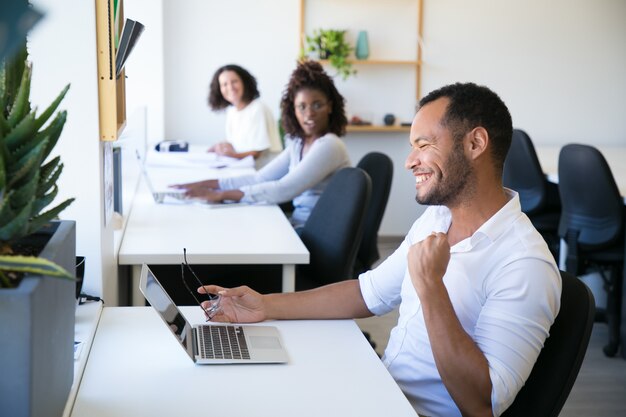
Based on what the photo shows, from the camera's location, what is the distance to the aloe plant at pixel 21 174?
101cm

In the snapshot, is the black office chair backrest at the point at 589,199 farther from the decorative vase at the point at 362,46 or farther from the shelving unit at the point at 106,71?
the shelving unit at the point at 106,71

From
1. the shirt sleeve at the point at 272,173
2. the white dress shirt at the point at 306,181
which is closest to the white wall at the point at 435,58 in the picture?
the shirt sleeve at the point at 272,173

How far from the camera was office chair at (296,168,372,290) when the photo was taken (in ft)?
8.94

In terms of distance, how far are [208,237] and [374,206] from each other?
0.86m

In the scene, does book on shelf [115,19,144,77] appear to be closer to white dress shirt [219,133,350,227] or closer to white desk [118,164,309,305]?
white desk [118,164,309,305]

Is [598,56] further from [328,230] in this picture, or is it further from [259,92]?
[328,230]

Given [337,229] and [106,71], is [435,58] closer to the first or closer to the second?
[337,229]

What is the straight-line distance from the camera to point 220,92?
17.9 feet

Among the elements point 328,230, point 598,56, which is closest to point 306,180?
point 328,230

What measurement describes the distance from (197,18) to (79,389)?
454cm

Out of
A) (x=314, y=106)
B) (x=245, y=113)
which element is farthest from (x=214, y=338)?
(x=245, y=113)

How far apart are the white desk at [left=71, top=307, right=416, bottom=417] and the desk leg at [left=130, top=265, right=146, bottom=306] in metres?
0.57

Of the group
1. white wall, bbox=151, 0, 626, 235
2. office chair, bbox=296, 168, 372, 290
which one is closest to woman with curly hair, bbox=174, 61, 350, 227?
office chair, bbox=296, 168, 372, 290

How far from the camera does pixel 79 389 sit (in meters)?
1.44
